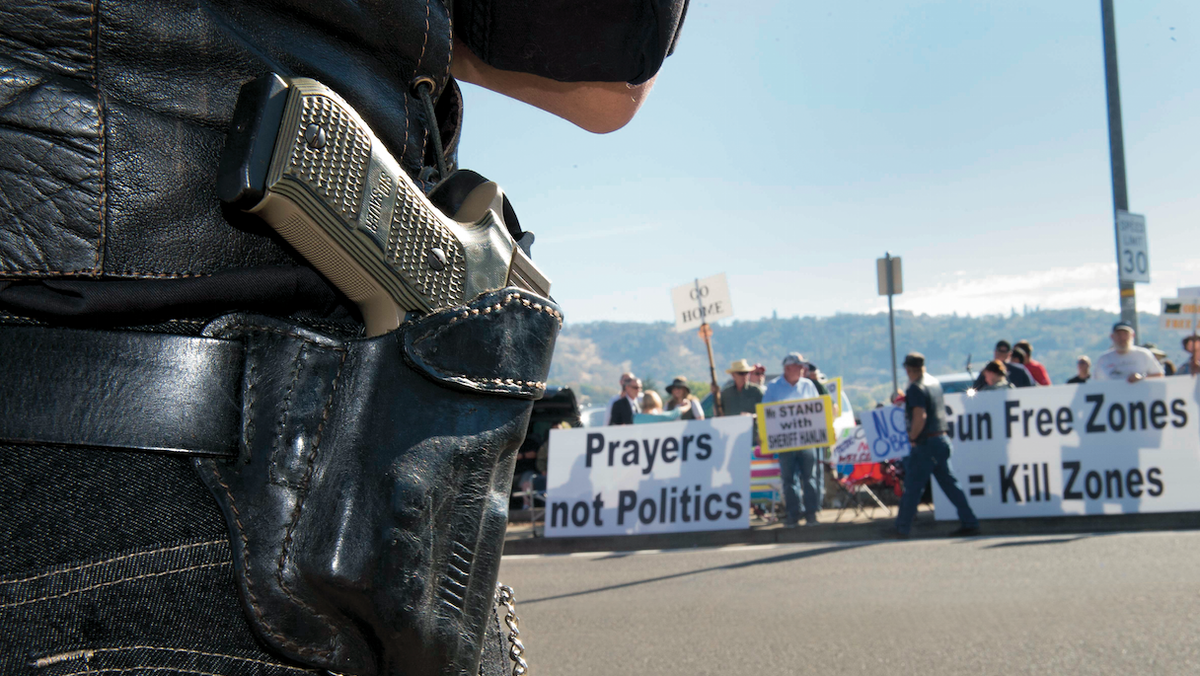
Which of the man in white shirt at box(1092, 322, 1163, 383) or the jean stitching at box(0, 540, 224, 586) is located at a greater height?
the man in white shirt at box(1092, 322, 1163, 383)

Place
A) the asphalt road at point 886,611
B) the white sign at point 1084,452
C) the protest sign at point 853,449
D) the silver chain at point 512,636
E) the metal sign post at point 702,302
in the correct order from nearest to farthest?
the silver chain at point 512,636 → the asphalt road at point 886,611 → the white sign at point 1084,452 → the protest sign at point 853,449 → the metal sign post at point 702,302

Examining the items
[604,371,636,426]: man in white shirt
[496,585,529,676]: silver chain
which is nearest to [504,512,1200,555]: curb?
[604,371,636,426]: man in white shirt

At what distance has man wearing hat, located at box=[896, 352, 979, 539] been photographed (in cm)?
796

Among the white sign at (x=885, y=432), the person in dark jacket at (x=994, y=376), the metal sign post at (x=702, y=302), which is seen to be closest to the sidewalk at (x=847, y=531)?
the white sign at (x=885, y=432)

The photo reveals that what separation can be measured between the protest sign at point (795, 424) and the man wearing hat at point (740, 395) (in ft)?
2.68

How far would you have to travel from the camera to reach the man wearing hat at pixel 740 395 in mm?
10266

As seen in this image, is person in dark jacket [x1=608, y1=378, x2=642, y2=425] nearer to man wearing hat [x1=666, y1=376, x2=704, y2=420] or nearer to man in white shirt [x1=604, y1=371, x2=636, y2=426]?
man in white shirt [x1=604, y1=371, x2=636, y2=426]

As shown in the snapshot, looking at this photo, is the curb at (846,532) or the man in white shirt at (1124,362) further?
the man in white shirt at (1124,362)

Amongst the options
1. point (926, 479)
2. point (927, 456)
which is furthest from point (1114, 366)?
point (926, 479)

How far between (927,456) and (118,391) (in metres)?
8.11

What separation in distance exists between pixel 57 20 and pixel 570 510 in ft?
27.9

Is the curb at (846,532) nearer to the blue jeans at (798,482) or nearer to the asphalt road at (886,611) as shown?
→ the blue jeans at (798,482)

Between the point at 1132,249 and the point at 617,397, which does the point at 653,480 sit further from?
the point at 1132,249

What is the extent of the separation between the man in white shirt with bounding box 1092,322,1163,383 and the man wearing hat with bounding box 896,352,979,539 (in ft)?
5.85
